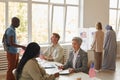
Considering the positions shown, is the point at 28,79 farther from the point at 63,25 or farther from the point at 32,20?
the point at 63,25

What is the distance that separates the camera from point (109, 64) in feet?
21.3

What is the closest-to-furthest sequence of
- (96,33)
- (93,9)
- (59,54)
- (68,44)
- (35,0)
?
(59,54) → (96,33) → (35,0) → (68,44) → (93,9)

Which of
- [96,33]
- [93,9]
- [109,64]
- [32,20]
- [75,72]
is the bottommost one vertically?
[109,64]

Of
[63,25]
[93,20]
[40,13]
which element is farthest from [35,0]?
[93,20]

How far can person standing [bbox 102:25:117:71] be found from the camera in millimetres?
6344

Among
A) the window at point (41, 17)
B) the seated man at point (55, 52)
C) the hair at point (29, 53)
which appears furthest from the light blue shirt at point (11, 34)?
the hair at point (29, 53)

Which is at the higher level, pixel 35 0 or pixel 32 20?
pixel 35 0

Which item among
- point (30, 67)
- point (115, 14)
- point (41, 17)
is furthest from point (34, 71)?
point (115, 14)

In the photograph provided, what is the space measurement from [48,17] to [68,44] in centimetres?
119

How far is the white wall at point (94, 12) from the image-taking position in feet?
24.9

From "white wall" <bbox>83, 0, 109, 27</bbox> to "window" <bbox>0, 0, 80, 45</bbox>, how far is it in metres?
0.32

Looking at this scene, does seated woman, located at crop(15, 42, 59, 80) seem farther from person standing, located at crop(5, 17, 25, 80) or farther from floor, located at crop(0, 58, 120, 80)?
floor, located at crop(0, 58, 120, 80)

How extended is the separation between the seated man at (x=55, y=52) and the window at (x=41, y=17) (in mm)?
2317

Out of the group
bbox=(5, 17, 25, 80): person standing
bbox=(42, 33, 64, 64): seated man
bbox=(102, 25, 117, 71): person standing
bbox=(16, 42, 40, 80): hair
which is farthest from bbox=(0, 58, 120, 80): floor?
bbox=(16, 42, 40, 80): hair
